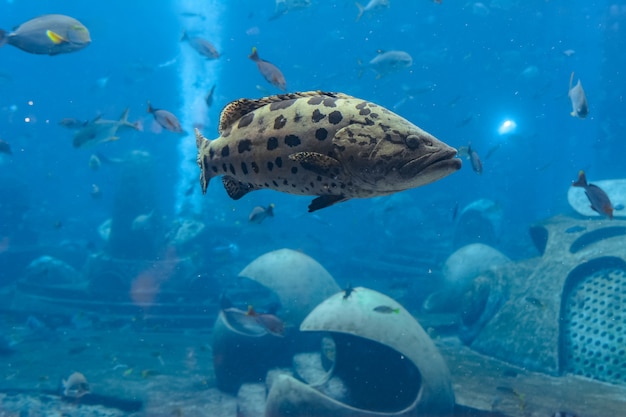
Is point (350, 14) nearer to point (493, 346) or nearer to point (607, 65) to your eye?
point (607, 65)

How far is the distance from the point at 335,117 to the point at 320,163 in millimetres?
199

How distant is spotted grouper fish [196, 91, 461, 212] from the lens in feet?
4.82

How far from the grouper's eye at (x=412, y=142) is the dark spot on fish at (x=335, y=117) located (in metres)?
0.25

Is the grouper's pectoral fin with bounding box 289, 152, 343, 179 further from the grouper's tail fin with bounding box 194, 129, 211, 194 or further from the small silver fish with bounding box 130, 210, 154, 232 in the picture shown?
the small silver fish with bounding box 130, 210, 154, 232

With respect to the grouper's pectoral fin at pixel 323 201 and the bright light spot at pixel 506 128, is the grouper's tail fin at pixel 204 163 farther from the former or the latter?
the bright light spot at pixel 506 128

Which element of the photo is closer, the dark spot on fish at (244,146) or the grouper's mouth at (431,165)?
the grouper's mouth at (431,165)

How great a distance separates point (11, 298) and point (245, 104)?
1541 centimetres

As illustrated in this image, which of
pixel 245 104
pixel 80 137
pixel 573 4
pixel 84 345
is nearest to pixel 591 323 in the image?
pixel 245 104

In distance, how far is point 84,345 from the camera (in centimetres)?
1081

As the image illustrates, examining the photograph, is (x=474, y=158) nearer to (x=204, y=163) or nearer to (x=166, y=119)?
(x=166, y=119)

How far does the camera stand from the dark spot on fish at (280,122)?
1.64 m

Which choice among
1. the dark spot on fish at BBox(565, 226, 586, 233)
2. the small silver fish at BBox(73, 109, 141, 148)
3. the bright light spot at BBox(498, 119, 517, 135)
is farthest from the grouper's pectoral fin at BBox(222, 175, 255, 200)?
the bright light spot at BBox(498, 119, 517, 135)

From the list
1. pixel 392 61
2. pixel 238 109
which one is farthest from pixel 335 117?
pixel 392 61

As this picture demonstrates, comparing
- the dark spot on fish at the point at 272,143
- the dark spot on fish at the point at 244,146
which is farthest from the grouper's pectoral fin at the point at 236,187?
the dark spot on fish at the point at 272,143
